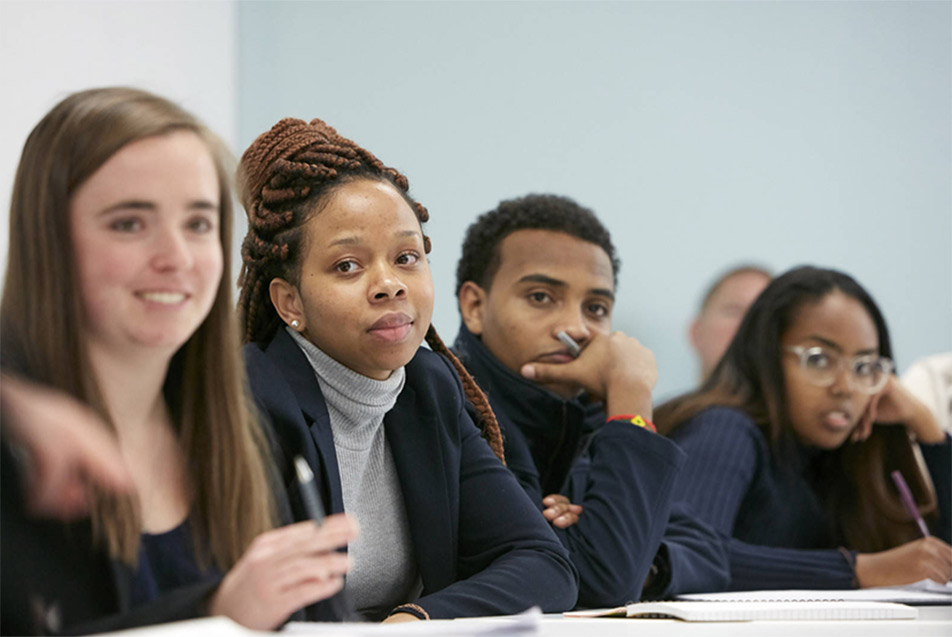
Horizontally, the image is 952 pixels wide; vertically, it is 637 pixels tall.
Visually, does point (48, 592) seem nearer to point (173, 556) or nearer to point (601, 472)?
point (173, 556)

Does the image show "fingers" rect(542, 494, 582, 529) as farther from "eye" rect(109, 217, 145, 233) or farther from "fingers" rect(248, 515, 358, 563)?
"eye" rect(109, 217, 145, 233)

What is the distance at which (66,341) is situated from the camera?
2.60 ft

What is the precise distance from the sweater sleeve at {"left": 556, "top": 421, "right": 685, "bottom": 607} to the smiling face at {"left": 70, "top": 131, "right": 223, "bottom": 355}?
2.17ft

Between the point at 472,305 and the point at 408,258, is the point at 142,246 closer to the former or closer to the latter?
the point at 408,258

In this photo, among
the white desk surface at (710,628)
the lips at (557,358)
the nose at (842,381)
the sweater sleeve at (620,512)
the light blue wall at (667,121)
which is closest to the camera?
the white desk surface at (710,628)

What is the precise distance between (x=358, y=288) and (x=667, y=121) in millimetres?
1558

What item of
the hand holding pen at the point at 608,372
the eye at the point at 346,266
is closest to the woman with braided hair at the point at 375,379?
the eye at the point at 346,266

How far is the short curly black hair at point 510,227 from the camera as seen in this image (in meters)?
1.56

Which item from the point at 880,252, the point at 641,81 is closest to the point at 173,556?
the point at 641,81

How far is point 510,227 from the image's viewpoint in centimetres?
158

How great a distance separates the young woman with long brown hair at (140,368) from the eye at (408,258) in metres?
0.26

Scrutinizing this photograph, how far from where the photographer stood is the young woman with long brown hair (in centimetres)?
76

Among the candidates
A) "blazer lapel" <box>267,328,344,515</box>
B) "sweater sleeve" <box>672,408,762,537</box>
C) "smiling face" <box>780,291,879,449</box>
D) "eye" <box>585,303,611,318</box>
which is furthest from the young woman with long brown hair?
"smiling face" <box>780,291,879,449</box>

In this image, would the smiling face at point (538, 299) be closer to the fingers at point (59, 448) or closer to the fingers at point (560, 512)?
the fingers at point (560, 512)
